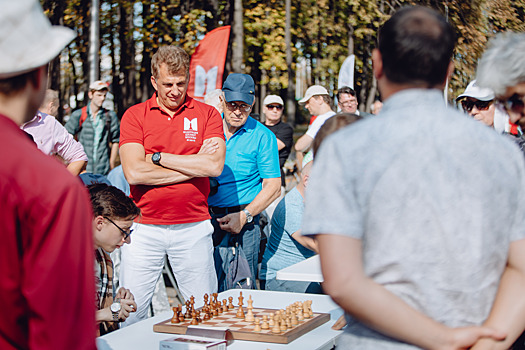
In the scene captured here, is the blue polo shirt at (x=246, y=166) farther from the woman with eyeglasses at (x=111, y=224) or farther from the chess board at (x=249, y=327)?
the chess board at (x=249, y=327)

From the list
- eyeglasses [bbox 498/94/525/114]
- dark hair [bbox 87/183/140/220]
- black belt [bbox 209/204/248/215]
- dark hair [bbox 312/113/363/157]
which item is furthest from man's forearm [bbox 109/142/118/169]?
eyeglasses [bbox 498/94/525/114]

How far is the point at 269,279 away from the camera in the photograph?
469 centimetres

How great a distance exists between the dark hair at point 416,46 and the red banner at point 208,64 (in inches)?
369

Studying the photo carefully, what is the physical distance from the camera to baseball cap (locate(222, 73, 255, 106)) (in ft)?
16.3

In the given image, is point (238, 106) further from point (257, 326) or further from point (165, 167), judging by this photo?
point (257, 326)

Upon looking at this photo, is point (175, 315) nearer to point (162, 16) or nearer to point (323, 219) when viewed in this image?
point (323, 219)

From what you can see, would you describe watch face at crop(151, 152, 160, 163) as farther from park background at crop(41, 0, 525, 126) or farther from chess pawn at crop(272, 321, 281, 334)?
park background at crop(41, 0, 525, 126)

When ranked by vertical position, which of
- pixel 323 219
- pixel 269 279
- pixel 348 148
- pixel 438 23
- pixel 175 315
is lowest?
pixel 269 279

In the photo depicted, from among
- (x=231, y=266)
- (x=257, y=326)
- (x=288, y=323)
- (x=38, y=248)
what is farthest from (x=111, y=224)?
(x=38, y=248)

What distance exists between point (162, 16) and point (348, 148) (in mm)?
20430

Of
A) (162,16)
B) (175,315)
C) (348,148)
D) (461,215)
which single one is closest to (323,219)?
(348,148)

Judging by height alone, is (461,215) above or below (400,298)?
above

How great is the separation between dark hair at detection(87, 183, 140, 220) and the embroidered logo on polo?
3.01ft

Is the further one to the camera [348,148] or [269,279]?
[269,279]
